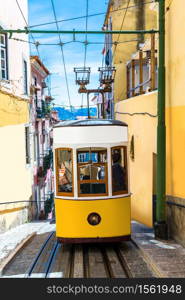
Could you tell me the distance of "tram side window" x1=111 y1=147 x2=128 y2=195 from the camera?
865cm

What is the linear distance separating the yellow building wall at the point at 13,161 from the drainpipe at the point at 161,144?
5132 millimetres

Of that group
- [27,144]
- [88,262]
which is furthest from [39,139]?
[88,262]

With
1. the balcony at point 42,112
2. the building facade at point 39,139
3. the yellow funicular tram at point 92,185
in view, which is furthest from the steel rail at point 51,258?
the balcony at point 42,112

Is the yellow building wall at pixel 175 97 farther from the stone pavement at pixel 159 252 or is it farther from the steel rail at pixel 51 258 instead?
the steel rail at pixel 51 258

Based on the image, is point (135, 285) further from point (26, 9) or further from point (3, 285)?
point (26, 9)

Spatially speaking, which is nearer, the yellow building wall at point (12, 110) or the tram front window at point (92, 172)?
the tram front window at point (92, 172)

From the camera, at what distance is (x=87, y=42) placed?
33.1 ft

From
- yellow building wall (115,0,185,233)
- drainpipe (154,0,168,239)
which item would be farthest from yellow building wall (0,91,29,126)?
drainpipe (154,0,168,239)

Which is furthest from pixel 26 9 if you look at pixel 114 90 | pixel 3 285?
pixel 3 285

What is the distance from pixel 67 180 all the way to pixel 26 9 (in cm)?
1141

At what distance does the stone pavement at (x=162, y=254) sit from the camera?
22.9 ft

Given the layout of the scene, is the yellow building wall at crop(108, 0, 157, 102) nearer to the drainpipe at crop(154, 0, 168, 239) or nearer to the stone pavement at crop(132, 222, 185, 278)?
the drainpipe at crop(154, 0, 168, 239)

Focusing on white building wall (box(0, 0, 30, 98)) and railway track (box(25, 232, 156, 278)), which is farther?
white building wall (box(0, 0, 30, 98))

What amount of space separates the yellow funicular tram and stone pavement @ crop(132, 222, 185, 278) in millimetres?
614
